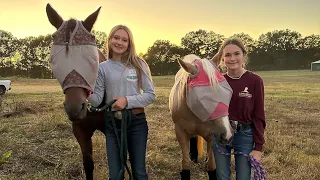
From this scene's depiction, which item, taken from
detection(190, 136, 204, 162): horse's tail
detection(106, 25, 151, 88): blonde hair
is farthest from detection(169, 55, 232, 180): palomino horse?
detection(190, 136, 204, 162): horse's tail

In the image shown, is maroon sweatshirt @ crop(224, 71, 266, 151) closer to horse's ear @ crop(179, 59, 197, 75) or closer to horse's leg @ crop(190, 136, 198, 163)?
horse's ear @ crop(179, 59, 197, 75)

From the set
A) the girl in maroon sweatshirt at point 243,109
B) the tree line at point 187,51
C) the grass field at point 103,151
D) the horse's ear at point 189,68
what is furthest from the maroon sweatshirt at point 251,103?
the tree line at point 187,51

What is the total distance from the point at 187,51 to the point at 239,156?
43.2 m

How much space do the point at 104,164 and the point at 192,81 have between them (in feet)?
6.72

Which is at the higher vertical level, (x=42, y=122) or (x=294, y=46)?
(x=294, y=46)

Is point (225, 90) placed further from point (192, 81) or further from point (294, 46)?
point (294, 46)

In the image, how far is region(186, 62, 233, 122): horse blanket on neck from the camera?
101 inches

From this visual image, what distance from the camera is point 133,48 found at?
8.80ft

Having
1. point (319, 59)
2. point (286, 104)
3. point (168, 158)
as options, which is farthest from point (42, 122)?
point (319, 59)

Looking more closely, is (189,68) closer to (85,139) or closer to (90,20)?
→ (90,20)

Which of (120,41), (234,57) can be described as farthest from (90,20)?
(234,57)

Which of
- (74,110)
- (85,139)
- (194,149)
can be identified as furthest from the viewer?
(194,149)

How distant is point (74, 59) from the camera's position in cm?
197

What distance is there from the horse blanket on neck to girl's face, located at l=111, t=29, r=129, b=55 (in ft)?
2.21
